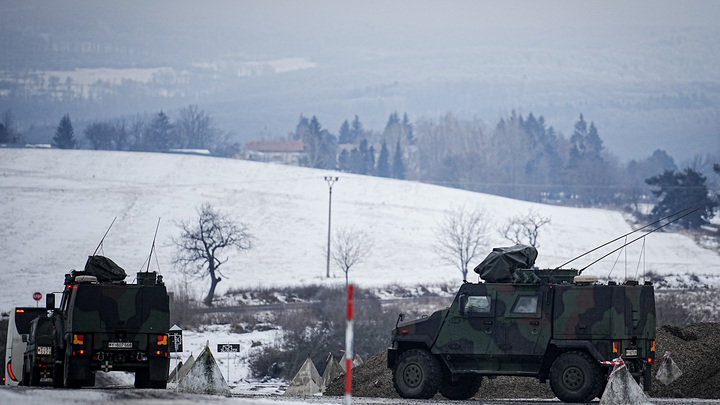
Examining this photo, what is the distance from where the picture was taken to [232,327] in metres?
60.8

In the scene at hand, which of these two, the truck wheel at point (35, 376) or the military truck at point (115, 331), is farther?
the truck wheel at point (35, 376)

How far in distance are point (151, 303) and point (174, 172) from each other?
10939cm

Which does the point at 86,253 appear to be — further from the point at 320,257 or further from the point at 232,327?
the point at 232,327

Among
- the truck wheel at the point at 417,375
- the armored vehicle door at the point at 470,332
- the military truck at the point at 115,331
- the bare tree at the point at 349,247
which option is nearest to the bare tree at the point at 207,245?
the bare tree at the point at 349,247

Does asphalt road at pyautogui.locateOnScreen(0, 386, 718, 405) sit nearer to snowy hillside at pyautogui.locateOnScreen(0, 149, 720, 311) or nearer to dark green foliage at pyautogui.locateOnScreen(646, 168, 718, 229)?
snowy hillside at pyautogui.locateOnScreen(0, 149, 720, 311)

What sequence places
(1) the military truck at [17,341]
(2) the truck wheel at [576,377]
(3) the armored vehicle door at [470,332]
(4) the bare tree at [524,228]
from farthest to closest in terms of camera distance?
(4) the bare tree at [524,228]
(1) the military truck at [17,341]
(3) the armored vehicle door at [470,332]
(2) the truck wheel at [576,377]

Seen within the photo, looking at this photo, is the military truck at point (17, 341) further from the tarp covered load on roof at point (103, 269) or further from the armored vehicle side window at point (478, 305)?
the armored vehicle side window at point (478, 305)

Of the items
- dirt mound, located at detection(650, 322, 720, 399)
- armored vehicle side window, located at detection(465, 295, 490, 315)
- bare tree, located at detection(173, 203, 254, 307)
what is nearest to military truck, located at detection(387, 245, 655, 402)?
armored vehicle side window, located at detection(465, 295, 490, 315)

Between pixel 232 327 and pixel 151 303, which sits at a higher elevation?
pixel 151 303

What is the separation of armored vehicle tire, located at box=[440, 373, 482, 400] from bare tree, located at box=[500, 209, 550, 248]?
2928 inches

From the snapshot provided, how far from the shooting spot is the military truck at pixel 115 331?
22641 millimetres

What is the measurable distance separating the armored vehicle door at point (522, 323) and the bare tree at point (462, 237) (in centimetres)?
6459

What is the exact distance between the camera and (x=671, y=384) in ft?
78.0

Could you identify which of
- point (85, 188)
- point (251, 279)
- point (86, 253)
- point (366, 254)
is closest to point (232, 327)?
point (251, 279)
